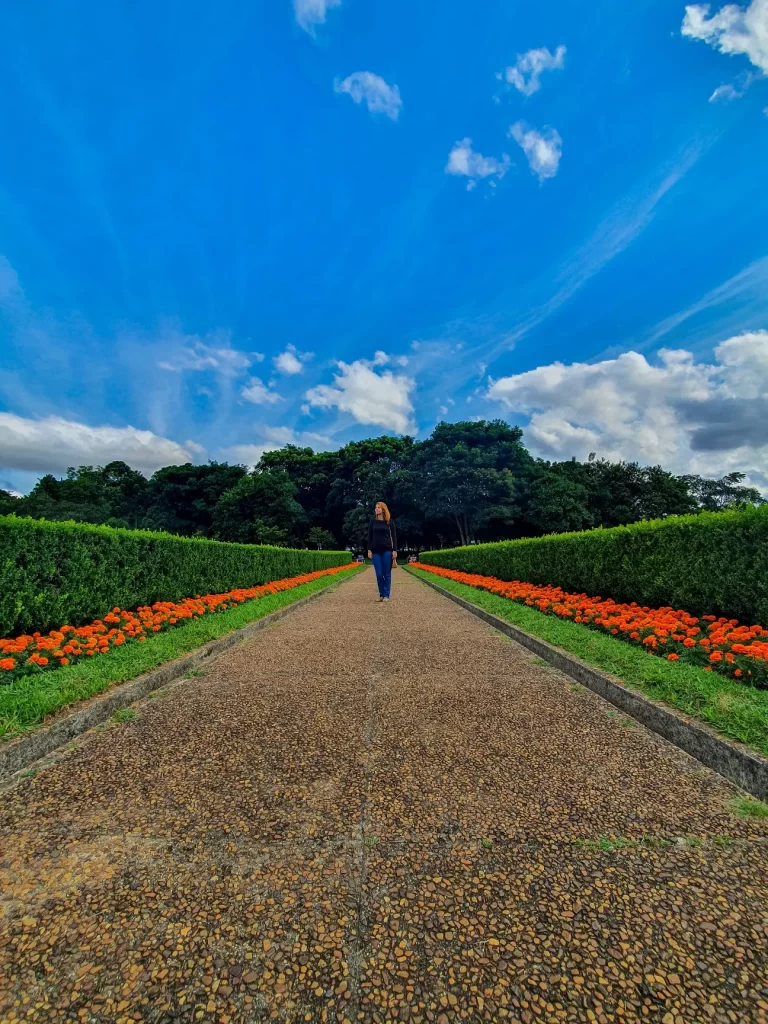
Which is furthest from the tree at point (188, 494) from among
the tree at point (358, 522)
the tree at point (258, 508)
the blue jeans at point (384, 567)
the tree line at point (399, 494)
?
the blue jeans at point (384, 567)

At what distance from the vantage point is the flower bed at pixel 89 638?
3.74 metres

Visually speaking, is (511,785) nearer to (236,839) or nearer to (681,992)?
(681,992)

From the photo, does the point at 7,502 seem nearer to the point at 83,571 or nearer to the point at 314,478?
the point at 314,478

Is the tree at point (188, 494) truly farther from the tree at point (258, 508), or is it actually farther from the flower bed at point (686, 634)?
the flower bed at point (686, 634)

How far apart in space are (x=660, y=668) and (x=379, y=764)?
2404 mm

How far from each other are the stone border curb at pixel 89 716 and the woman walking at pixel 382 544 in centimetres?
499

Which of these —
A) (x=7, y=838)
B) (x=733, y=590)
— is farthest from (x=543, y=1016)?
(x=733, y=590)

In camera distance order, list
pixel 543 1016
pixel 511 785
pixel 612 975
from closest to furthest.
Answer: pixel 543 1016 < pixel 612 975 < pixel 511 785

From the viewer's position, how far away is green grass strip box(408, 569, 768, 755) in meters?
2.50

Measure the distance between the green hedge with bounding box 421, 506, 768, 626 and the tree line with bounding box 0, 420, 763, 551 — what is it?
2485 cm

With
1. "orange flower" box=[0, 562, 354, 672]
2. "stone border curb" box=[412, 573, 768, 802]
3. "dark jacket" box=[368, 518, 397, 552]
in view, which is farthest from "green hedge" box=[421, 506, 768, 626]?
"orange flower" box=[0, 562, 354, 672]

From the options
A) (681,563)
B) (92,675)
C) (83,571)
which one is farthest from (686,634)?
(83,571)

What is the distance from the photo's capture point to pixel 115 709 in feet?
10.7

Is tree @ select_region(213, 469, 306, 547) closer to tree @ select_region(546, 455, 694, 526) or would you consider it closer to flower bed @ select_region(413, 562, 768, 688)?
tree @ select_region(546, 455, 694, 526)
